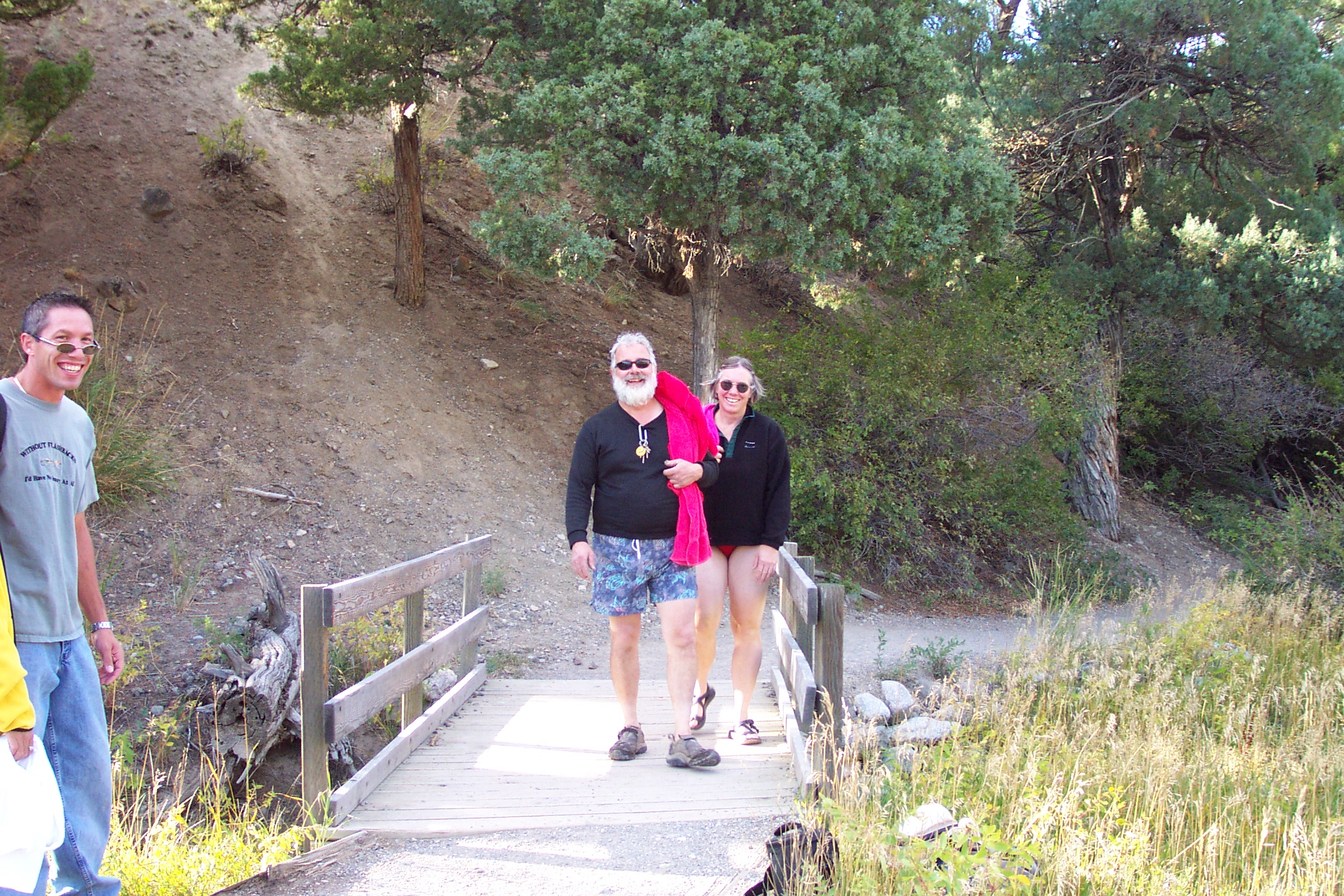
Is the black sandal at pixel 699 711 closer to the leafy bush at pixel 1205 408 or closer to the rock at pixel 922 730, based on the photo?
the rock at pixel 922 730

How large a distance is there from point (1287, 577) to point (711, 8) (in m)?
8.61

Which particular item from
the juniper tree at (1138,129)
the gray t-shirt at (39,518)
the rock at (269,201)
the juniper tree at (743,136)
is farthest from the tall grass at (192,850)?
the juniper tree at (1138,129)

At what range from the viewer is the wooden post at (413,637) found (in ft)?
16.1

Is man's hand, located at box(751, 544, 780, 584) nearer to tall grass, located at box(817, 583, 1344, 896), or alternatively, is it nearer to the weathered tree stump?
tall grass, located at box(817, 583, 1344, 896)

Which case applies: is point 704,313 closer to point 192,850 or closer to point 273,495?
point 273,495

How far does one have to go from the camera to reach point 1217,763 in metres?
4.79

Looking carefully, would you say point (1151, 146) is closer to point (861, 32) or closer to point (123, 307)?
point (861, 32)

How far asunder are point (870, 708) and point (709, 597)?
2230 millimetres

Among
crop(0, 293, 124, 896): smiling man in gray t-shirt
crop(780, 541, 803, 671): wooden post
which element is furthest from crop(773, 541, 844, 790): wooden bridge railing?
crop(0, 293, 124, 896): smiling man in gray t-shirt

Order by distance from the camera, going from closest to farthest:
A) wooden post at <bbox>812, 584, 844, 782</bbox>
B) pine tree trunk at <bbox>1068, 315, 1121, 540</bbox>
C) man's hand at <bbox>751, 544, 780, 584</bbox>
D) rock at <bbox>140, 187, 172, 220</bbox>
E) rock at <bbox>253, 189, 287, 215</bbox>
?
wooden post at <bbox>812, 584, 844, 782</bbox>, man's hand at <bbox>751, 544, 780, 584</bbox>, rock at <bbox>140, 187, 172, 220</bbox>, rock at <bbox>253, 189, 287, 215</bbox>, pine tree trunk at <bbox>1068, 315, 1121, 540</bbox>

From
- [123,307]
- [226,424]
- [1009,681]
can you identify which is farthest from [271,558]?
[1009,681]

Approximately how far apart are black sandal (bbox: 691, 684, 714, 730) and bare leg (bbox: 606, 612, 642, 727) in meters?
0.41

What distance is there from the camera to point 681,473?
13.6ft

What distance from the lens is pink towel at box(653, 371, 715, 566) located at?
13.8 ft
